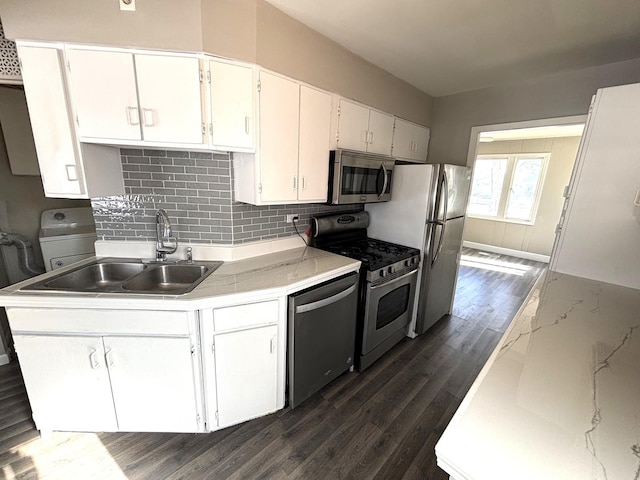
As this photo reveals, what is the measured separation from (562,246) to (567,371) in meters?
1.32

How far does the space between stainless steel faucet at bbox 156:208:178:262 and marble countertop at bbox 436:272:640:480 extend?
6.38 ft

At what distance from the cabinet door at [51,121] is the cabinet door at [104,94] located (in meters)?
0.08

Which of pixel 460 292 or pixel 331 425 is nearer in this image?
pixel 331 425

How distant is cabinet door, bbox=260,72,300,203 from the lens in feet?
5.67

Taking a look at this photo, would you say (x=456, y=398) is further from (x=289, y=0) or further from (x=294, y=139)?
(x=289, y=0)

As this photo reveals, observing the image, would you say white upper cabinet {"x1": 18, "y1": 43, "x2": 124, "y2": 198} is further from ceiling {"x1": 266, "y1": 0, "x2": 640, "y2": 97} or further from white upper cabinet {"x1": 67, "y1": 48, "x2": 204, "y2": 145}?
ceiling {"x1": 266, "y1": 0, "x2": 640, "y2": 97}

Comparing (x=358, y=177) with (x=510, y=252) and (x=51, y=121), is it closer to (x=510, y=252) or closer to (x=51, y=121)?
(x=51, y=121)

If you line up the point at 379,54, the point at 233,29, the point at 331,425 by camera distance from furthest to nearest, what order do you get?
the point at 379,54
the point at 331,425
the point at 233,29

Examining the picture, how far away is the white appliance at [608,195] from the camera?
5.05 feet

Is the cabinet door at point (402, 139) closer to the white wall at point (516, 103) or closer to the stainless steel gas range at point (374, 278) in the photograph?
the white wall at point (516, 103)

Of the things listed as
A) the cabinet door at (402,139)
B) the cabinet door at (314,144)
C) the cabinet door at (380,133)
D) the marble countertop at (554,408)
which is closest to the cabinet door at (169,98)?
the cabinet door at (314,144)

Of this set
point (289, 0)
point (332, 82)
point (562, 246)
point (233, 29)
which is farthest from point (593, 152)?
point (233, 29)

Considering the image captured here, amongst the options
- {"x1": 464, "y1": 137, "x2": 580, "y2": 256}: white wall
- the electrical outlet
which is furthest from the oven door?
{"x1": 464, "y1": 137, "x2": 580, "y2": 256}: white wall

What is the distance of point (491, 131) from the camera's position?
2828mm
